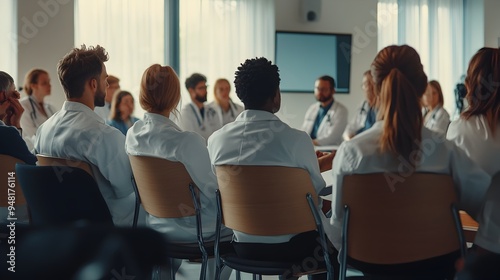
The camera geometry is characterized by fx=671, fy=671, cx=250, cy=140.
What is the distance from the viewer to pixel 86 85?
10.6 ft

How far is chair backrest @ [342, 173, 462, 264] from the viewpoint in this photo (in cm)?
211

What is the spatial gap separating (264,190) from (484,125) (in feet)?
2.64

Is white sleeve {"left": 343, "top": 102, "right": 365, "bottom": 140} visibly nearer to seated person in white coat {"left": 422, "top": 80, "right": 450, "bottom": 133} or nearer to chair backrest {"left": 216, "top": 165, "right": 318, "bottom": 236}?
seated person in white coat {"left": 422, "top": 80, "right": 450, "bottom": 133}

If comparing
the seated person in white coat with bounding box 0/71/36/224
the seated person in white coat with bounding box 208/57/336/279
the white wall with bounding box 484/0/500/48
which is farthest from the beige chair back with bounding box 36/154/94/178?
the white wall with bounding box 484/0/500/48

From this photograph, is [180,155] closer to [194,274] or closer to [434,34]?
[194,274]

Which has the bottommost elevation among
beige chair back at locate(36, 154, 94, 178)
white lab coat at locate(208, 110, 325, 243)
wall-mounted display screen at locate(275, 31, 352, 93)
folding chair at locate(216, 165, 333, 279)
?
folding chair at locate(216, 165, 333, 279)

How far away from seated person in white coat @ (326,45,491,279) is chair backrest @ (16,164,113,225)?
101 cm

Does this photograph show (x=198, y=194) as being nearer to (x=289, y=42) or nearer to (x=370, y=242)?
(x=370, y=242)

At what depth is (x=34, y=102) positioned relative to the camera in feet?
22.9

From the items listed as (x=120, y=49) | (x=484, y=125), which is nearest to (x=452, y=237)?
(x=484, y=125)

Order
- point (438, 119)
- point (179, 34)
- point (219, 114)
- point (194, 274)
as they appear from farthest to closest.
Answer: point (179, 34)
point (219, 114)
point (438, 119)
point (194, 274)

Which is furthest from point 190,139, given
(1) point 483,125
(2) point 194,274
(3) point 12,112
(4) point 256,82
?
(2) point 194,274

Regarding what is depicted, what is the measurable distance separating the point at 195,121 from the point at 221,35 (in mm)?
1702

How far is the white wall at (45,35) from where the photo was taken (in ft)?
26.3
